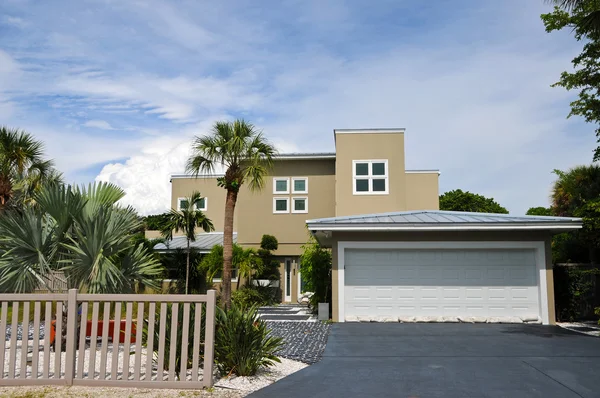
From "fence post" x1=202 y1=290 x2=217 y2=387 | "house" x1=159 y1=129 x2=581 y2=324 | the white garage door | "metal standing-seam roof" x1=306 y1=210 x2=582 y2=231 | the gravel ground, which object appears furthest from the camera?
the white garage door

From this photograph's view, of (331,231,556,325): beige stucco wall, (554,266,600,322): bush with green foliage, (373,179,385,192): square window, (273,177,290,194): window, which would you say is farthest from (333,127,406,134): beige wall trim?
(554,266,600,322): bush with green foliage

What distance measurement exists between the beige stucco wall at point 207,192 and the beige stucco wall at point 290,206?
10.8 ft

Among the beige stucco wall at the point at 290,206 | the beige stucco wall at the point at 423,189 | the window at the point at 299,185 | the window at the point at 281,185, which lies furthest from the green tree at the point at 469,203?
the window at the point at 281,185

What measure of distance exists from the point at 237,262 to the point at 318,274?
585 cm

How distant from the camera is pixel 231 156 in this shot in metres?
17.0

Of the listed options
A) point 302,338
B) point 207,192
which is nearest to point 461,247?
point 302,338

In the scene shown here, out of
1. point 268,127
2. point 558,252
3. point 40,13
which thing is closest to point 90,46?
point 40,13

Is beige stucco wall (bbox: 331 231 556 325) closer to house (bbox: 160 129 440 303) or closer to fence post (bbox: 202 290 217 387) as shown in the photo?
fence post (bbox: 202 290 217 387)

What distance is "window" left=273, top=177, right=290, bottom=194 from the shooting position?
25391 mm

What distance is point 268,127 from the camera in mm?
17406

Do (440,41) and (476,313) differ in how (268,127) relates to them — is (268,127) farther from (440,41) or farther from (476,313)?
(476,313)

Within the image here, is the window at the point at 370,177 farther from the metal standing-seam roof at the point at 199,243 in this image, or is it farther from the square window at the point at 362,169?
the metal standing-seam roof at the point at 199,243

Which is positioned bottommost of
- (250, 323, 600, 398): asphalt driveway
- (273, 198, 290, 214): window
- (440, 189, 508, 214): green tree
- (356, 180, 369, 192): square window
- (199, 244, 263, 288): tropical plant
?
(250, 323, 600, 398): asphalt driveway

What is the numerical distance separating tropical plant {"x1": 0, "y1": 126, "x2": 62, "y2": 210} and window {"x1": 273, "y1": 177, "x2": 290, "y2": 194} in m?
10.2
